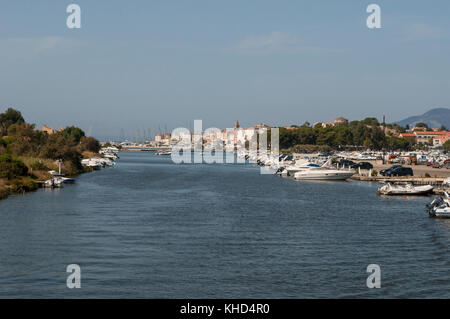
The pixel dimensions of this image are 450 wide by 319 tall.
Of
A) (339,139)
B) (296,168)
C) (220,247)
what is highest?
(339,139)

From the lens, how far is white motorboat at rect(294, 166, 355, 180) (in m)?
69.8

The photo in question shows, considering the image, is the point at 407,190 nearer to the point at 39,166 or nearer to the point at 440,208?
the point at 440,208

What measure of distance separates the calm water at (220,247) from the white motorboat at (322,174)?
22.7 m

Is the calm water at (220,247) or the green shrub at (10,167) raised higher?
the green shrub at (10,167)

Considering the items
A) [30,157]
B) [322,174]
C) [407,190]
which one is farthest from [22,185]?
[322,174]

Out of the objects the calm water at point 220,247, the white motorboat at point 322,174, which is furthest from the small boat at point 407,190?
the white motorboat at point 322,174

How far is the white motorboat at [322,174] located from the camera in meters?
69.8

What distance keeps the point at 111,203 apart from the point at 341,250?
913 inches

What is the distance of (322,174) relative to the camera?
71750 mm

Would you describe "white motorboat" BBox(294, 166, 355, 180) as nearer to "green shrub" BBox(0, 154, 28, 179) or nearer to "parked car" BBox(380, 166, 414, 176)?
"parked car" BBox(380, 166, 414, 176)

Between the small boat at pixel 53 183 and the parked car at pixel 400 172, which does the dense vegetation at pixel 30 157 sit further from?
the parked car at pixel 400 172

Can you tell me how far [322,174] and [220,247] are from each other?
47.1 meters

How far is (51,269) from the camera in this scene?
72.0ft
